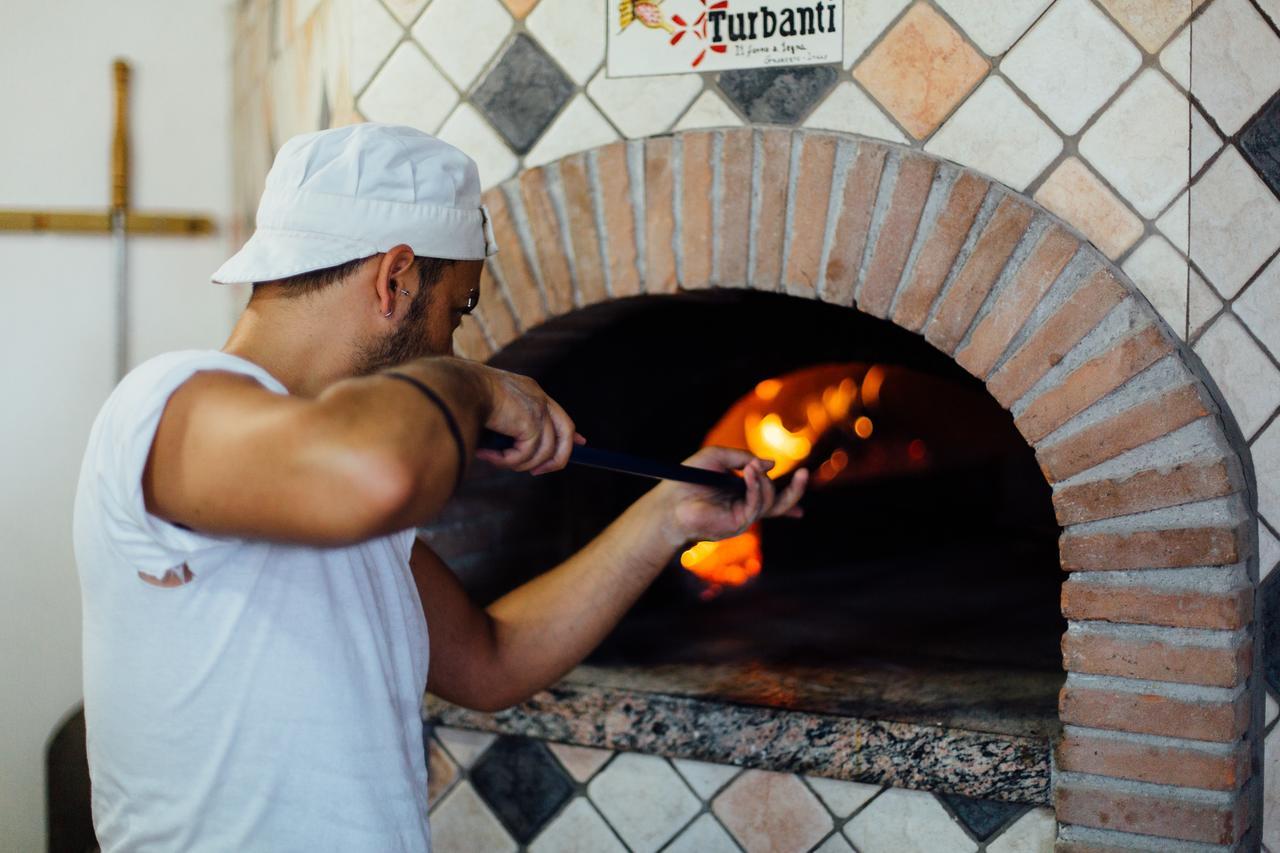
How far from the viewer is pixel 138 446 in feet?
3.22

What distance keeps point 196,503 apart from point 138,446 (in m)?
0.07

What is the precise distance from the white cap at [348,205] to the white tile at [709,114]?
0.59 meters

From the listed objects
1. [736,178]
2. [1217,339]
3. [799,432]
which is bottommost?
[799,432]

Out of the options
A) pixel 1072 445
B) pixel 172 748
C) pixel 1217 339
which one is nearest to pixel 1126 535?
pixel 1072 445

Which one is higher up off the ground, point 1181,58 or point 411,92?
point 1181,58

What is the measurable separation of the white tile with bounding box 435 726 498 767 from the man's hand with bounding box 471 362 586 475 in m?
0.97

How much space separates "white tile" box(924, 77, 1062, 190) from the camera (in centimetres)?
154

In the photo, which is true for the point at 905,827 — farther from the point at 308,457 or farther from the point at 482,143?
the point at 482,143

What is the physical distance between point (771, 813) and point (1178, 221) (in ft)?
3.39

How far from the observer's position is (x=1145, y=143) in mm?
1488

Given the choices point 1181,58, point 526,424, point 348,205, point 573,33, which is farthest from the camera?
point 573,33

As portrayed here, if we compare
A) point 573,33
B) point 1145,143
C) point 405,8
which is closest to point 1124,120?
point 1145,143

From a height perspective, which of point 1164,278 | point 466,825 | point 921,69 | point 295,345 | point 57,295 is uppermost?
point 921,69

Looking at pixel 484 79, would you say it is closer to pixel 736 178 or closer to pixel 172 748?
pixel 736 178
